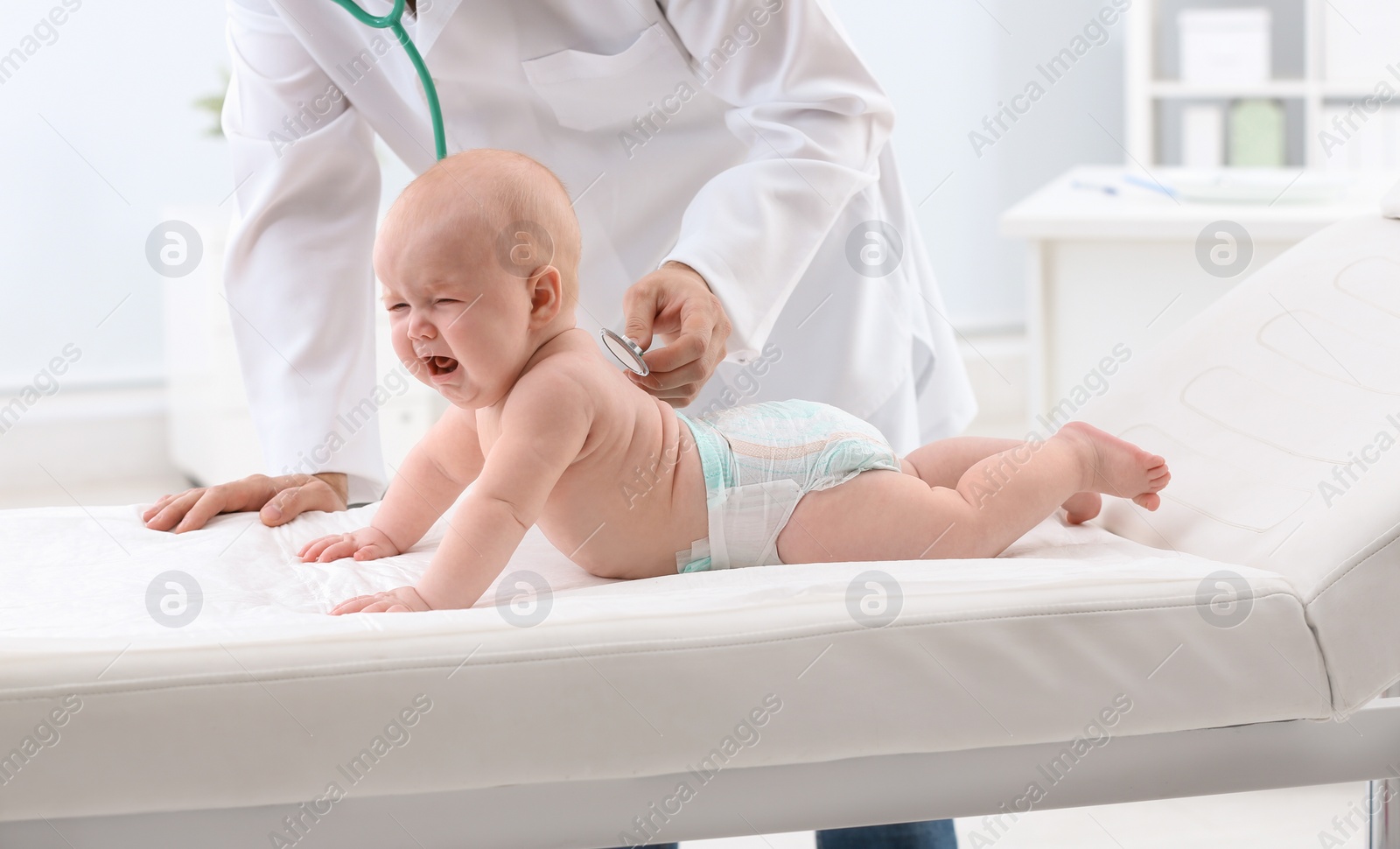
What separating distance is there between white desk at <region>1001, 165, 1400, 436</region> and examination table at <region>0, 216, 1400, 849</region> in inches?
49.8

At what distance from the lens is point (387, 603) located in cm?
85

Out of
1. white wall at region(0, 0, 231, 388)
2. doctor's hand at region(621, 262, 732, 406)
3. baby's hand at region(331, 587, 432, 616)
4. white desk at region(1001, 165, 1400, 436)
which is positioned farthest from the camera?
white wall at region(0, 0, 231, 388)

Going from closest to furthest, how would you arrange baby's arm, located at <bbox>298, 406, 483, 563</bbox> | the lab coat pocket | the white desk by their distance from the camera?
baby's arm, located at <bbox>298, 406, 483, 563</bbox>
the lab coat pocket
the white desk

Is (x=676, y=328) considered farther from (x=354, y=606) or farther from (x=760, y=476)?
(x=354, y=606)

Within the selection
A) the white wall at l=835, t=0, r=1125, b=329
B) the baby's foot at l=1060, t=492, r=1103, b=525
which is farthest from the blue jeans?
the white wall at l=835, t=0, r=1125, b=329

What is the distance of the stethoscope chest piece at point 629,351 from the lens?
3.02 ft

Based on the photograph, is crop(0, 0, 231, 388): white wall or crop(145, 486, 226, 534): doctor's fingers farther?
crop(0, 0, 231, 388): white wall

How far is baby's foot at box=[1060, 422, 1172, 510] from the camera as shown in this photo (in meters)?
1.00

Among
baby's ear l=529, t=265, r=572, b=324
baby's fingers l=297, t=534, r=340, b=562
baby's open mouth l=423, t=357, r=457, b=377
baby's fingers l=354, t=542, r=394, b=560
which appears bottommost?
baby's fingers l=354, t=542, r=394, b=560

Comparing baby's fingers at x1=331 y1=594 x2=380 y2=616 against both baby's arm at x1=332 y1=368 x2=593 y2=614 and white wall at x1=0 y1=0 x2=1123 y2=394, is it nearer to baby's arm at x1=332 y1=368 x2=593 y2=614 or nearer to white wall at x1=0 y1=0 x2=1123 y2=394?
baby's arm at x1=332 y1=368 x2=593 y2=614

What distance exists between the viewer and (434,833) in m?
0.77

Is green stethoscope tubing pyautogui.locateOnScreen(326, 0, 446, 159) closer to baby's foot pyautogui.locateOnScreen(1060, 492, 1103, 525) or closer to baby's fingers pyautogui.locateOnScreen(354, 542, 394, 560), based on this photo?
baby's fingers pyautogui.locateOnScreen(354, 542, 394, 560)

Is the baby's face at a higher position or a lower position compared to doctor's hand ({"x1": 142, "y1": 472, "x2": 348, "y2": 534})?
higher

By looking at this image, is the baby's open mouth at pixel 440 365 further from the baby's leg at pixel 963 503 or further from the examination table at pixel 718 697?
the baby's leg at pixel 963 503
